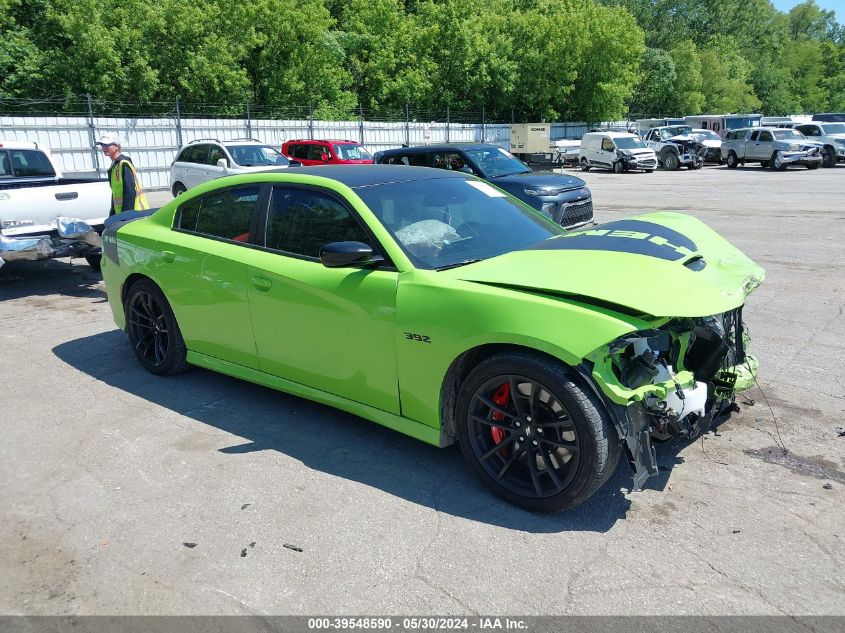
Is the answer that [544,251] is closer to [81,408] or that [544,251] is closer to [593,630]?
[593,630]

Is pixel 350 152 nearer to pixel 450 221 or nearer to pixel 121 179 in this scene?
pixel 121 179

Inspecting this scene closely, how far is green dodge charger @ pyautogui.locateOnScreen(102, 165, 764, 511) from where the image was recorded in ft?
10.7

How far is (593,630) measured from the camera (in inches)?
105

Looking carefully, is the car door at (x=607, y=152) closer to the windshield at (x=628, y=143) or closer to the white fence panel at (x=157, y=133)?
the windshield at (x=628, y=143)

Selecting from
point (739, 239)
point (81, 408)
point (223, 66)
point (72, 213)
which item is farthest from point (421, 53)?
point (81, 408)

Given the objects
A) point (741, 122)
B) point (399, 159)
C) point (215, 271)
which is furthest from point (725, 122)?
point (215, 271)

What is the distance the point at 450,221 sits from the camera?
4379mm

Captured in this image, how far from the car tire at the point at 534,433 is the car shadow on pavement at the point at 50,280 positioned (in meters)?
6.42

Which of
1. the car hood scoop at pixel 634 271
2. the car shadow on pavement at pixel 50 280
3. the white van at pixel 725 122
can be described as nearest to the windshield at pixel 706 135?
the white van at pixel 725 122

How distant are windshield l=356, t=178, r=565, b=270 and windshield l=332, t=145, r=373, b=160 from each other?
16.1 metres

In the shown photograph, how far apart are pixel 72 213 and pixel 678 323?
7796 millimetres

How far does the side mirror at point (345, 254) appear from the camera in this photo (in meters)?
3.84

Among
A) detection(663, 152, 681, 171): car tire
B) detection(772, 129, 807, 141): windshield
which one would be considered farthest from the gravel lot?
detection(663, 152, 681, 171): car tire

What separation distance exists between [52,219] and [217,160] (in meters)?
8.96
